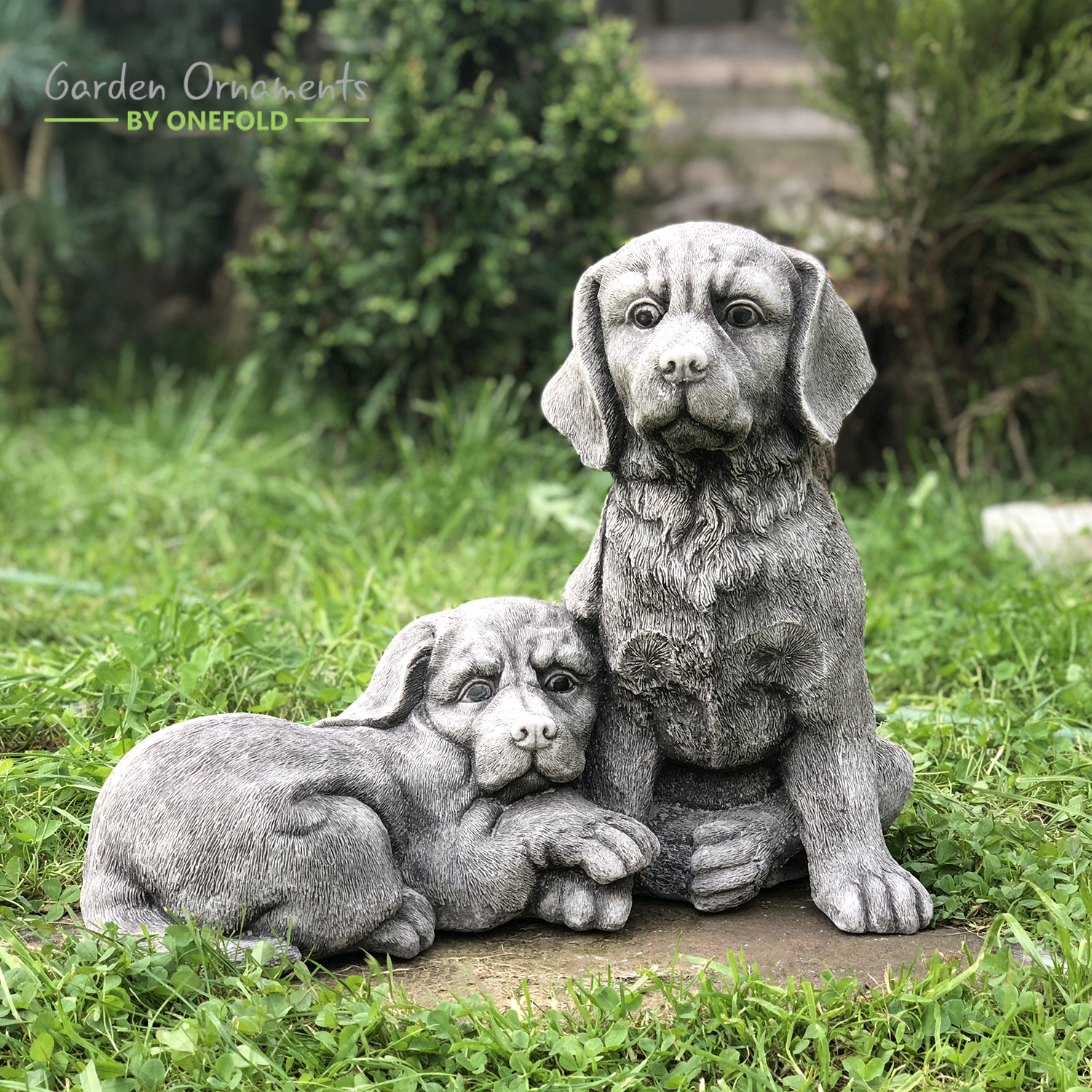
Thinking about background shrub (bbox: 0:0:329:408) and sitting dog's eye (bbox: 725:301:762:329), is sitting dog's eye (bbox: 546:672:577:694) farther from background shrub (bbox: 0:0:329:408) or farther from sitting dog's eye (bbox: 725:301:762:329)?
background shrub (bbox: 0:0:329:408)

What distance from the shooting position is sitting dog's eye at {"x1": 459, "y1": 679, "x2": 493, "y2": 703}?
9.21ft

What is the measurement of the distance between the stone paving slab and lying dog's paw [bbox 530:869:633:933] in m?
→ 0.04

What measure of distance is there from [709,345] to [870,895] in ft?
4.03

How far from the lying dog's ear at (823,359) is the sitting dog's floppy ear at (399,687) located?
951 millimetres

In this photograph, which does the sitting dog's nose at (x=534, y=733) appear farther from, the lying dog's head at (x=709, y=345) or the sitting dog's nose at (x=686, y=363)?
the sitting dog's nose at (x=686, y=363)

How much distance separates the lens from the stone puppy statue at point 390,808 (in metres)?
2.57

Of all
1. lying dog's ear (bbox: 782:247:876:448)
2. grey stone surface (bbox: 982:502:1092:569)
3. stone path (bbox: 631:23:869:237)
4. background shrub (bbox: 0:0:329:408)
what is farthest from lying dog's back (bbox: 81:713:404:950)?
background shrub (bbox: 0:0:329:408)

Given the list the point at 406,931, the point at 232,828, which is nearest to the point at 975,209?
the point at 406,931

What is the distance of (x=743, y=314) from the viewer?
2682mm

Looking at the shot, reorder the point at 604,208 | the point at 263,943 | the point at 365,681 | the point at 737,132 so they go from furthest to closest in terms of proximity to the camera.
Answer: the point at 737,132, the point at 604,208, the point at 365,681, the point at 263,943

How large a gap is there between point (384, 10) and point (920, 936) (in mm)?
5333

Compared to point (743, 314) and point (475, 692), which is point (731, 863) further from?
point (743, 314)

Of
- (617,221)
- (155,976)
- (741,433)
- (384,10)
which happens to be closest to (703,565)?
(741,433)

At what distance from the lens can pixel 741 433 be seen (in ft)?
8.71
